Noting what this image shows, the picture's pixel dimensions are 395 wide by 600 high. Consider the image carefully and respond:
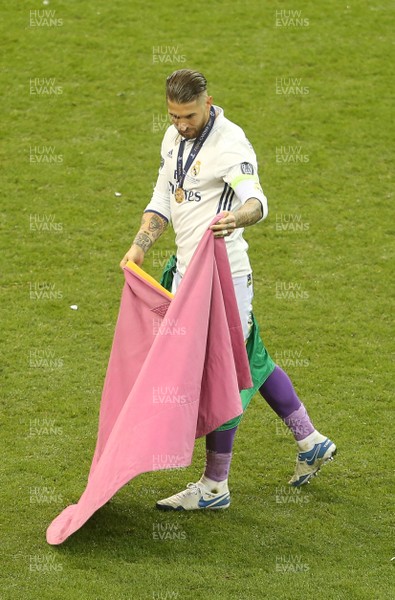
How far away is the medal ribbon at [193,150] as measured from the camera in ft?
21.1

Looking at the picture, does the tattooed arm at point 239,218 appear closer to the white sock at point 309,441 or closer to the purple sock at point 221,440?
the purple sock at point 221,440

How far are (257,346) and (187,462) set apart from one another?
1.03 metres

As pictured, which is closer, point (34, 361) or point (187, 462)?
point (187, 462)

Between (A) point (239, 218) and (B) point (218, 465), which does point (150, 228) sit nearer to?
(A) point (239, 218)

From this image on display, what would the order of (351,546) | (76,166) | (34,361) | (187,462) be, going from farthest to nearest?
(76,166) < (34,361) < (351,546) < (187,462)

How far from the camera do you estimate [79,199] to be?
1122 cm

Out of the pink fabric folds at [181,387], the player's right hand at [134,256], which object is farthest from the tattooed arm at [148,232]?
the pink fabric folds at [181,387]

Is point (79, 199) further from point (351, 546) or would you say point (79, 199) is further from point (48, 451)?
point (351, 546)

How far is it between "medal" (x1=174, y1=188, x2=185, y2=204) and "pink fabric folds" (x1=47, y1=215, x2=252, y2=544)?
1.41ft

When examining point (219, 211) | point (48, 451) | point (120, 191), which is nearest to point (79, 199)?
point (120, 191)

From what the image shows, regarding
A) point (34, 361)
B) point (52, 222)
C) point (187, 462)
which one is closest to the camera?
point (187, 462)

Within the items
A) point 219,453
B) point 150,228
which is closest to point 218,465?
point 219,453

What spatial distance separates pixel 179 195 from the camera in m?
6.58

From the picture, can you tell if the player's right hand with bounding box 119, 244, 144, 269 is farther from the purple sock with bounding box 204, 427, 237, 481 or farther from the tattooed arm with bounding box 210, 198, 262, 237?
the purple sock with bounding box 204, 427, 237, 481
